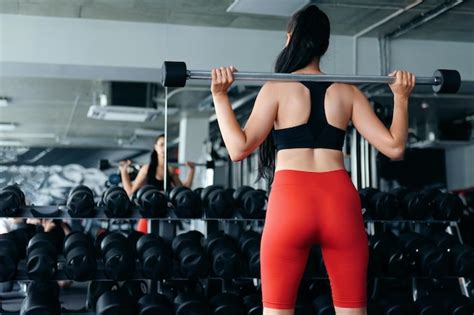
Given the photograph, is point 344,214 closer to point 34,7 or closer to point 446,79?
point 446,79

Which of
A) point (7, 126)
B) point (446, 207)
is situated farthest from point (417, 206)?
point (7, 126)

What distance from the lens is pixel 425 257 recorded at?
2.96 metres

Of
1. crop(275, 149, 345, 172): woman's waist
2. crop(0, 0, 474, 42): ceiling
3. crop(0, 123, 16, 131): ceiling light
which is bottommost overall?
crop(275, 149, 345, 172): woman's waist

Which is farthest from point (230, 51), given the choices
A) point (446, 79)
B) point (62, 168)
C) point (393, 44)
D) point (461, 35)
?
point (62, 168)

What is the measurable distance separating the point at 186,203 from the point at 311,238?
1608 mm

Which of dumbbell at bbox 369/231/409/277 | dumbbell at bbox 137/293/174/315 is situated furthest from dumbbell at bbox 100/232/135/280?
dumbbell at bbox 369/231/409/277

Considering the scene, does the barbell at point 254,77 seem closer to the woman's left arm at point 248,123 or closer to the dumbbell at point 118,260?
the woman's left arm at point 248,123

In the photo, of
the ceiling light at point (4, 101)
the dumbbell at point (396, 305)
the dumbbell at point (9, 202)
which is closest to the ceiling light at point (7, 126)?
the ceiling light at point (4, 101)

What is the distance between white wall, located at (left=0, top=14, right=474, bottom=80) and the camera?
4059 millimetres

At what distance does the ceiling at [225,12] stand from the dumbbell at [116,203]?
4.54 feet

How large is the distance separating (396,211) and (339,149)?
1727 mm

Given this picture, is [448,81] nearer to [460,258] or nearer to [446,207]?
[460,258]

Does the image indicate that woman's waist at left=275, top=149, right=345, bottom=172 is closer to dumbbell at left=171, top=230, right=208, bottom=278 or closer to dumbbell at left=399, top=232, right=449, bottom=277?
dumbbell at left=171, top=230, right=208, bottom=278

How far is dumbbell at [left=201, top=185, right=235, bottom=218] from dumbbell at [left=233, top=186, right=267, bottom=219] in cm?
5
